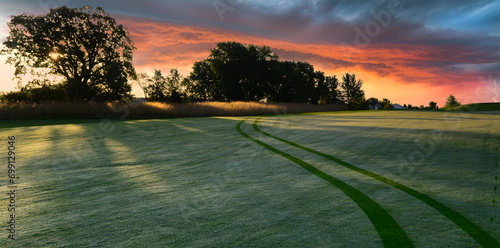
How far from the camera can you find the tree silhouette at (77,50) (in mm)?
32125

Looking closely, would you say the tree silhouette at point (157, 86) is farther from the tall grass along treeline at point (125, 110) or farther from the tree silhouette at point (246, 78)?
the tall grass along treeline at point (125, 110)

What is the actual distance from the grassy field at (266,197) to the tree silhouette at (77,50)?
Result: 92.0ft

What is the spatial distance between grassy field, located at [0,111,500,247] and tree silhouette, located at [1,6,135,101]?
28.0 metres

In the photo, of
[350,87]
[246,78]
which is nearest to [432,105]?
[246,78]

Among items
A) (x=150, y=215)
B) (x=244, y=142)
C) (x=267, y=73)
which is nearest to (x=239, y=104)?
(x=244, y=142)

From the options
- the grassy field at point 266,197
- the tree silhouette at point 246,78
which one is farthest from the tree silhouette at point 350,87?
the grassy field at point 266,197

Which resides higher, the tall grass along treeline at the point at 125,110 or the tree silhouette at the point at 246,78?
the tree silhouette at the point at 246,78

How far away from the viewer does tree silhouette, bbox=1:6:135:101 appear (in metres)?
32.1

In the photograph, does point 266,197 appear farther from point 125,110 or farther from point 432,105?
point 432,105

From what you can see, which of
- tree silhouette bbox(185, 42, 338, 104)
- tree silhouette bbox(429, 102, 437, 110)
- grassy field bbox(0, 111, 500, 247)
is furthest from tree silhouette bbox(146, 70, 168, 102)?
grassy field bbox(0, 111, 500, 247)

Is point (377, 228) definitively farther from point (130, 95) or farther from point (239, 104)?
point (130, 95)

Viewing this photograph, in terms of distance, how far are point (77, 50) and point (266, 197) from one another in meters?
36.7

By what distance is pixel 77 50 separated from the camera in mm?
33500

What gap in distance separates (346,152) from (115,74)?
31020mm
